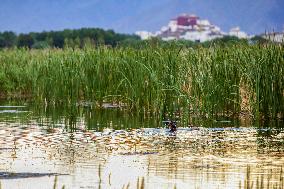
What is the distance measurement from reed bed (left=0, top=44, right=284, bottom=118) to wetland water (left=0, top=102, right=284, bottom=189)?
54 cm

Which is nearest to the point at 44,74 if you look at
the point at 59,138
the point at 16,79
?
the point at 16,79

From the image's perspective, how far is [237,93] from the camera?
1462cm

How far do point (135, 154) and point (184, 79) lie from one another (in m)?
4.53

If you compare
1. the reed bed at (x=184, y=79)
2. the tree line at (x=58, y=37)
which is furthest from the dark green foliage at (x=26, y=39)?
the reed bed at (x=184, y=79)

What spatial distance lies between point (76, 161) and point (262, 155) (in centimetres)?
235

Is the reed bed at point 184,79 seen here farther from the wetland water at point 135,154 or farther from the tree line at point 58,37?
the tree line at point 58,37

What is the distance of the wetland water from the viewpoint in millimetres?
8297

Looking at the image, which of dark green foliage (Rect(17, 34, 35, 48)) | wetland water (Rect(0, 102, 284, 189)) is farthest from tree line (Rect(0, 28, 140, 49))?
wetland water (Rect(0, 102, 284, 189))

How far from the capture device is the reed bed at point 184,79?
45.9 feet

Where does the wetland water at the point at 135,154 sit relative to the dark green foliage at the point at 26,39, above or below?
below

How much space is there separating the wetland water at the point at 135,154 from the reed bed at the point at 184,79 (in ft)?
1.78

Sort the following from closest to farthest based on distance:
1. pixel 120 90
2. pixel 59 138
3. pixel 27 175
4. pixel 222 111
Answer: pixel 27 175 < pixel 59 138 < pixel 222 111 < pixel 120 90

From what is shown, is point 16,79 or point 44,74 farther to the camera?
point 16,79

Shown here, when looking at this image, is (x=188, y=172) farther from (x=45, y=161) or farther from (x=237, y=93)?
(x=237, y=93)
